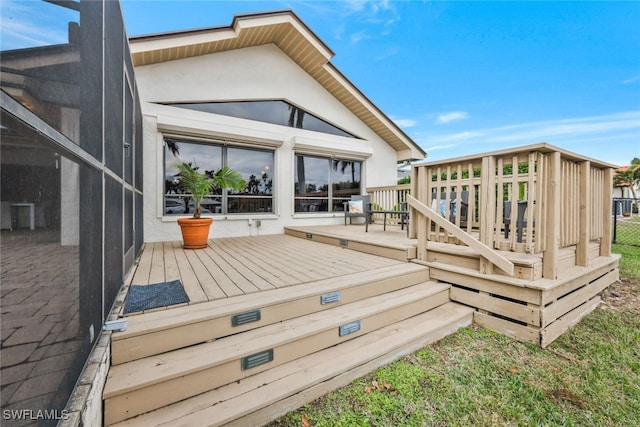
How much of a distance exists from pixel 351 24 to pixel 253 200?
9728mm

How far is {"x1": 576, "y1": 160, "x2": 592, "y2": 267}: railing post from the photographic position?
2875 millimetres

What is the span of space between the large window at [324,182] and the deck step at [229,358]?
4.85 m

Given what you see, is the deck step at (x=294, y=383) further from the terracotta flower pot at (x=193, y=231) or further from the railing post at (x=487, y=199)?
the terracotta flower pot at (x=193, y=231)

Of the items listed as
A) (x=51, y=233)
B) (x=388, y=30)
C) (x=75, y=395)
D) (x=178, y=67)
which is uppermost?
(x=388, y=30)

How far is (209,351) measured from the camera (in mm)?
1611

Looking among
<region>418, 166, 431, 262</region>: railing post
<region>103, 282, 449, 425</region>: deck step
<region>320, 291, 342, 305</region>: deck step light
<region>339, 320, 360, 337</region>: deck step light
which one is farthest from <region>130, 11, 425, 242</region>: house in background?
<region>339, 320, 360, 337</region>: deck step light

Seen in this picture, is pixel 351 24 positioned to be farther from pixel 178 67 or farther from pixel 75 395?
pixel 75 395

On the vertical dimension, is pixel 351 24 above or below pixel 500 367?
above

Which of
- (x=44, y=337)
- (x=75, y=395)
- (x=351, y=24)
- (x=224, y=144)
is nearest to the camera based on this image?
(x=44, y=337)

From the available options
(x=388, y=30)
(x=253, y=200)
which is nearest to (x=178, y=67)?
(x=253, y=200)

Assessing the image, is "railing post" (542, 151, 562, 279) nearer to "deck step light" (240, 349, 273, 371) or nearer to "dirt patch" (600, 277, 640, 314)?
"dirt patch" (600, 277, 640, 314)

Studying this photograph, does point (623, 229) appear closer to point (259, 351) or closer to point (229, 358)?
point (259, 351)

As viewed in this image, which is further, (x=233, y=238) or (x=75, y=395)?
(x=233, y=238)

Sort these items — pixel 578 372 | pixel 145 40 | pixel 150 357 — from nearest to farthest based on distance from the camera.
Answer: pixel 150 357 → pixel 578 372 → pixel 145 40
